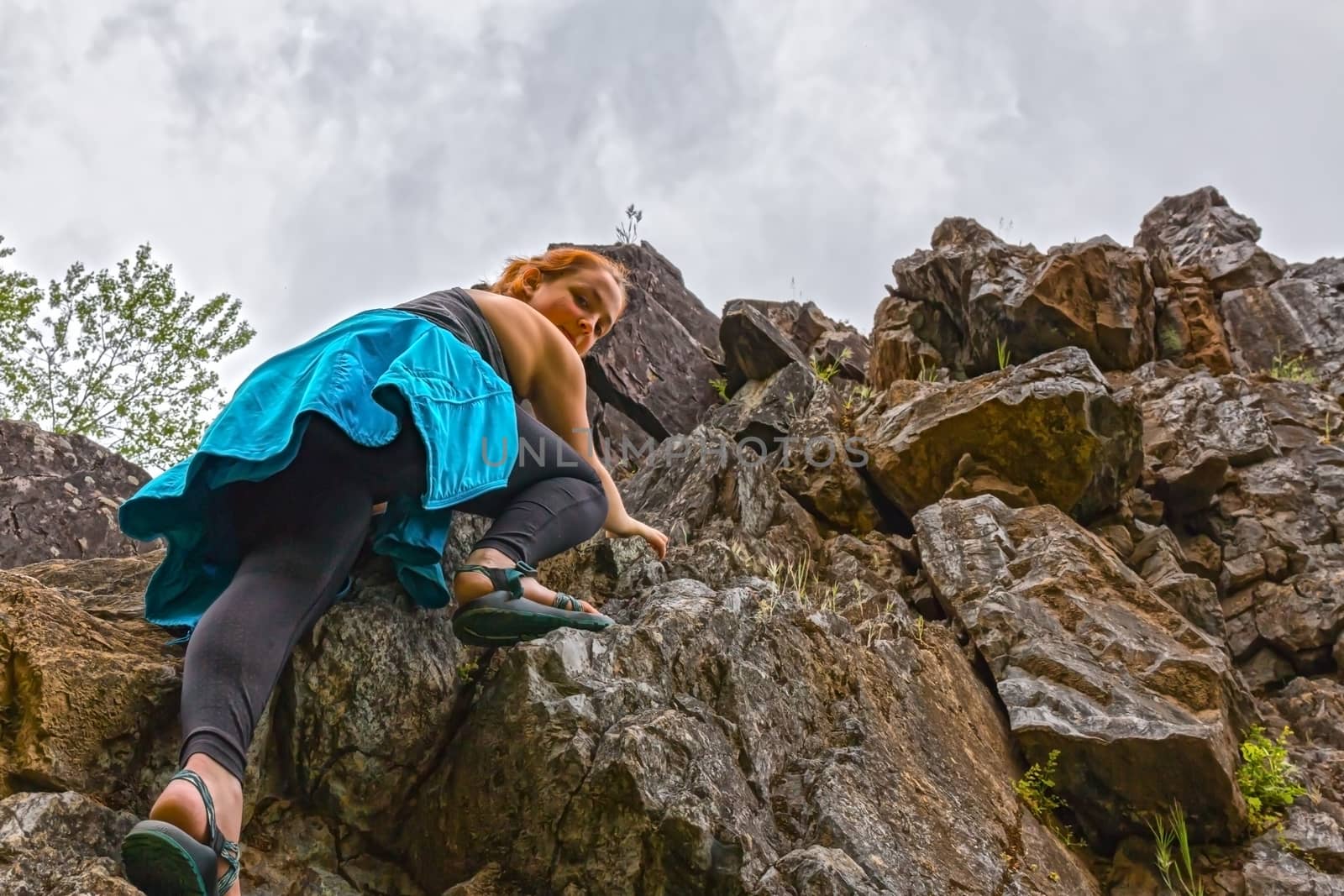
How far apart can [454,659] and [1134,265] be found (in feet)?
27.8

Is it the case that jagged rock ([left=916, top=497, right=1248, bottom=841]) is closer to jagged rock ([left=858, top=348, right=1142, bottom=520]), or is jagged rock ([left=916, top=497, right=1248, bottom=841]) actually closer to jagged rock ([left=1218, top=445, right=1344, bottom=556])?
jagged rock ([left=858, top=348, right=1142, bottom=520])

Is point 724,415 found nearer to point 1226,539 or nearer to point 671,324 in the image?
point 671,324

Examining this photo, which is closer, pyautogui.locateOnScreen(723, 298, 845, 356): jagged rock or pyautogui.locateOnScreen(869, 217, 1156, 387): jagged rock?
pyautogui.locateOnScreen(869, 217, 1156, 387): jagged rock

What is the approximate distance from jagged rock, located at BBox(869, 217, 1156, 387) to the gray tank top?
6473 millimetres

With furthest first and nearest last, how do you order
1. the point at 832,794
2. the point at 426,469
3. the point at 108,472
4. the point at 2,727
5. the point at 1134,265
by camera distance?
the point at 1134,265 → the point at 108,472 → the point at 832,794 → the point at 426,469 → the point at 2,727

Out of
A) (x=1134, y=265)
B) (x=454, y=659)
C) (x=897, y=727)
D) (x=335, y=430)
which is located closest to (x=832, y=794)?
(x=897, y=727)

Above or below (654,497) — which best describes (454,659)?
below

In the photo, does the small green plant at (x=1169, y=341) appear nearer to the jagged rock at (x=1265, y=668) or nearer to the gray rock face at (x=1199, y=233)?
the gray rock face at (x=1199, y=233)

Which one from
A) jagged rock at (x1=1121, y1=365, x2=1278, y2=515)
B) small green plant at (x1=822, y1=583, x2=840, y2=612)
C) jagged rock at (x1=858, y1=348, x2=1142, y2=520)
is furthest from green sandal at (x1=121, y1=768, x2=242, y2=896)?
jagged rock at (x1=1121, y1=365, x2=1278, y2=515)

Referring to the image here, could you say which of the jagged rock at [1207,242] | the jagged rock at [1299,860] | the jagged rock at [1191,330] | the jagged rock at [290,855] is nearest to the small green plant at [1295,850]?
the jagged rock at [1299,860]

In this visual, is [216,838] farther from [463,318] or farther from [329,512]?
[463,318]

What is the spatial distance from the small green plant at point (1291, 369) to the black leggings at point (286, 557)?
832 centimetres

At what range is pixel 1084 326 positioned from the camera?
30.7 feet

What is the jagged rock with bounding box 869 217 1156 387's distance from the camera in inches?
367
